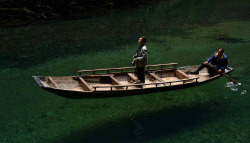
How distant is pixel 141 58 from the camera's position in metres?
11.6

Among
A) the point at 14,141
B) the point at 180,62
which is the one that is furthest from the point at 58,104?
the point at 180,62

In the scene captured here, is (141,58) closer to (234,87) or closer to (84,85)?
(84,85)

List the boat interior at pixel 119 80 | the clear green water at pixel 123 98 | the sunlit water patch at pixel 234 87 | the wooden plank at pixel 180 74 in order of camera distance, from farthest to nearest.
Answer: the sunlit water patch at pixel 234 87
the wooden plank at pixel 180 74
the clear green water at pixel 123 98
the boat interior at pixel 119 80

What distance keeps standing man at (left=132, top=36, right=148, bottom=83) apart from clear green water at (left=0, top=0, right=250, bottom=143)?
1693 millimetres

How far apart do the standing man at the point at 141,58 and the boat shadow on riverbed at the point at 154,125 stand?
5.31 ft

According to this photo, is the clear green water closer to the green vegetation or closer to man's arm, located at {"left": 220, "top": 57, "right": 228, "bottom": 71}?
man's arm, located at {"left": 220, "top": 57, "right": 228, "bottom": 71}

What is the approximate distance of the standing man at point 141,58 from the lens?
11.5 metres

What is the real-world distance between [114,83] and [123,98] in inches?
85.9

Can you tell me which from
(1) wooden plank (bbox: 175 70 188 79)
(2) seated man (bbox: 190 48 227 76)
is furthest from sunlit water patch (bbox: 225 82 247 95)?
(1) wooden plank (bbox: 175 70 188 79)

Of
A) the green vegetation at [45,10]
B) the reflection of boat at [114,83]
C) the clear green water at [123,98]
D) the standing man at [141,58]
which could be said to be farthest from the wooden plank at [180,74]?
the green vegetation at [45,10]

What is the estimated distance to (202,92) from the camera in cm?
1442

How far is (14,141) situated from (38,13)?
1953 centimetres

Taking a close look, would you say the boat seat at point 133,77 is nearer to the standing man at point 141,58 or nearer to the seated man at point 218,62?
the standing man at point 141,58

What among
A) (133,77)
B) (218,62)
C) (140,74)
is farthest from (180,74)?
(133,77)
